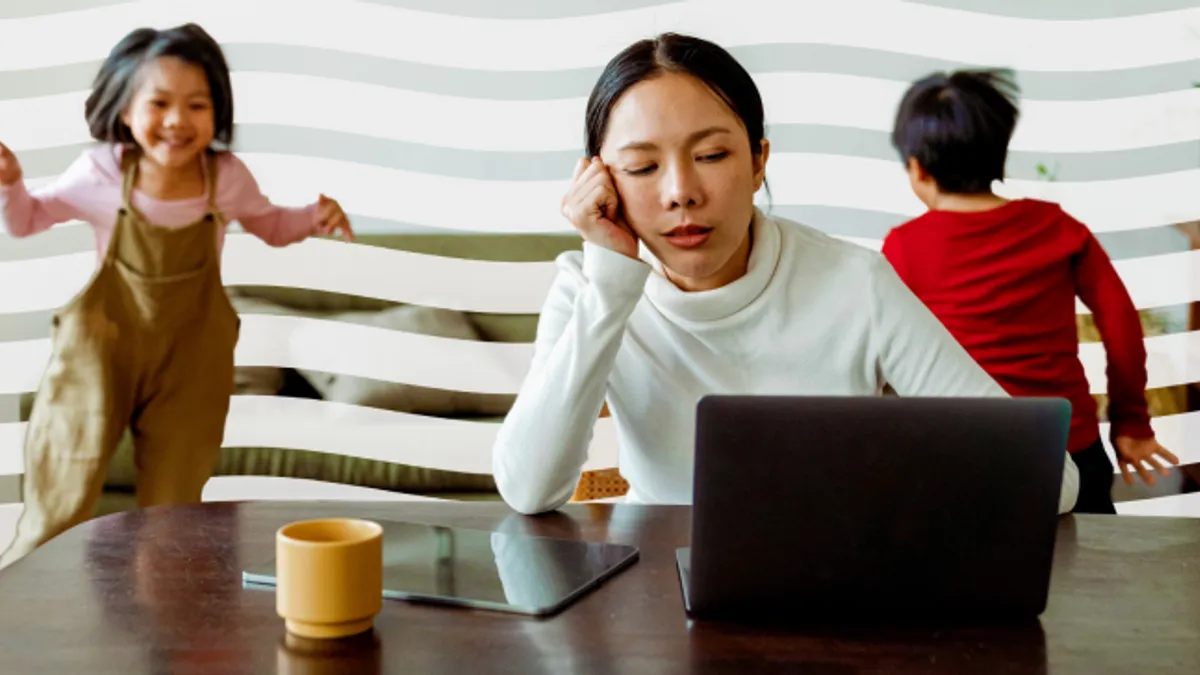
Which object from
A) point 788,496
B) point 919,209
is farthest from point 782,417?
point 919,209

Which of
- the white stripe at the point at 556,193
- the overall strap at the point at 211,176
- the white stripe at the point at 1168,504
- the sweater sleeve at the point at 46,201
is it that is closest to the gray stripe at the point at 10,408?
the sweater sleeve at the point at 46,201

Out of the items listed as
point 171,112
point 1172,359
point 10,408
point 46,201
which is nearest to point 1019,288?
point 1172,359

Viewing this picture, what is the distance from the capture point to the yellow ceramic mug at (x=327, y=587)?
78 centimetres

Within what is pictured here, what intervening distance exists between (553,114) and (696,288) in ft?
4.15

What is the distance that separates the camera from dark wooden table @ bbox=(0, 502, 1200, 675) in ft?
2.45

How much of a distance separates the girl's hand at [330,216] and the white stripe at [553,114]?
0.52 feet

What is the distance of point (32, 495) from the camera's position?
240 centimetres

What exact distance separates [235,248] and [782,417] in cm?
196

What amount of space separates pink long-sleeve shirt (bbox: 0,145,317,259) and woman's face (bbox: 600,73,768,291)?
4.42 feet

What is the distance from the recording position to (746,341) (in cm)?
136

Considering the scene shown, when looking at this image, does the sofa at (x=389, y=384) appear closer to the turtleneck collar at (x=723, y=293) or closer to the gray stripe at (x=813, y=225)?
the gray stripe at (x=813, y=225)

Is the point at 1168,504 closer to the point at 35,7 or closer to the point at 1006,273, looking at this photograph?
the point at 1006,273

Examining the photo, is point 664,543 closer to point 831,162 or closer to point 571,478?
point 571,478

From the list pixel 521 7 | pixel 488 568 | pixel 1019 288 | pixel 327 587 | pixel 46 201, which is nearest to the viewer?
pixel 327 587
